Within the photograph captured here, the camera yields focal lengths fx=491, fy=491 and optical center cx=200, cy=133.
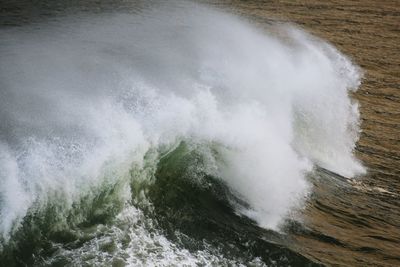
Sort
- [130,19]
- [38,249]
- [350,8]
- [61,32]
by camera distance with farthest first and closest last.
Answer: [350,8], [130,19], [61,32], [38,249]

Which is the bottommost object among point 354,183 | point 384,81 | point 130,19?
point 354,183

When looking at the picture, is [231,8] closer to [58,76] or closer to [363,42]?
[363,42]

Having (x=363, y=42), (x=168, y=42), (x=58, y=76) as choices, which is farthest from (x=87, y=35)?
(x=363, y=42)

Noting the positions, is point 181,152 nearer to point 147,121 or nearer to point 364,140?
point 147,121

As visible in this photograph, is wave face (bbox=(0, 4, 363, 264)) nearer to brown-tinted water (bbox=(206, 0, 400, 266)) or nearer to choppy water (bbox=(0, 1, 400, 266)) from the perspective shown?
choppy water (bbox=(0, 1, 400, 266))

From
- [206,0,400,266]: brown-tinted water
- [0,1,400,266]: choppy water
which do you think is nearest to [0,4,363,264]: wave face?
[0,1,400,266]: choppy water

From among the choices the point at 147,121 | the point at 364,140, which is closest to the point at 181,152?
the point at 147,121

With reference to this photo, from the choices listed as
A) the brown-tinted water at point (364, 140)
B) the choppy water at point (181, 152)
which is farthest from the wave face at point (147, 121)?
the brown-tinted water at point (364, 140)
